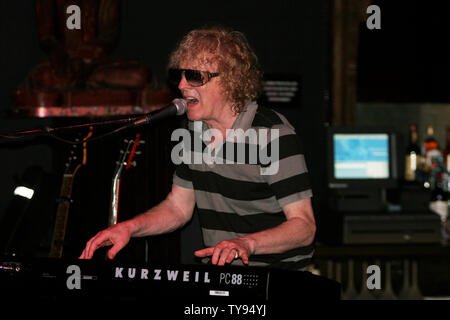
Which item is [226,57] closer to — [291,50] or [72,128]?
[72,128]

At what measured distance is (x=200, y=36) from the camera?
207 cm

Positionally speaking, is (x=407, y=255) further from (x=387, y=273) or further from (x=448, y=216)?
(x=448, y=216)

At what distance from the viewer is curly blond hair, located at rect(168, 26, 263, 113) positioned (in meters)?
2.01

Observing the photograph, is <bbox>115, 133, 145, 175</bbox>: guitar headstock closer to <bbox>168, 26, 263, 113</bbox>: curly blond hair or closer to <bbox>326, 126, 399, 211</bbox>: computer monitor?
<bbox>168, 26, 263, 113</bbox>: curly blond hair

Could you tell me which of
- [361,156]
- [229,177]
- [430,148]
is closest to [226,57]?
[229,177]

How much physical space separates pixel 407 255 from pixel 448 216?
26.8 inches

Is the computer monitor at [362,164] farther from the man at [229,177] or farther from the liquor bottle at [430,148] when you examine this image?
the man at [229,177]

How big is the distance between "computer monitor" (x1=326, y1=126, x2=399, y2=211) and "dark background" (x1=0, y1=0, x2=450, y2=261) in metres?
0.24

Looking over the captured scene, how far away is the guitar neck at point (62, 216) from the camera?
2893mm

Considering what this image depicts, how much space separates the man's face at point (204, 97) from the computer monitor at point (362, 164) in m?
1.84

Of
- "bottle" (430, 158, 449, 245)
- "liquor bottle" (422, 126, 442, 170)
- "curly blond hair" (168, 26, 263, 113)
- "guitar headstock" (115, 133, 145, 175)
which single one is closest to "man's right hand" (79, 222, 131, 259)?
"curly blond hair" (168, 26, 263, 113)

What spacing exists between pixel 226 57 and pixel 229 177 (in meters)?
0.42

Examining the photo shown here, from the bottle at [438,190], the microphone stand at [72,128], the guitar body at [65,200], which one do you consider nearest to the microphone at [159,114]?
the microphone stand at [72,128]

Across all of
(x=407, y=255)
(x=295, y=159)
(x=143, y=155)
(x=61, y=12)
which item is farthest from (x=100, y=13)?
(x=407, y=255)
